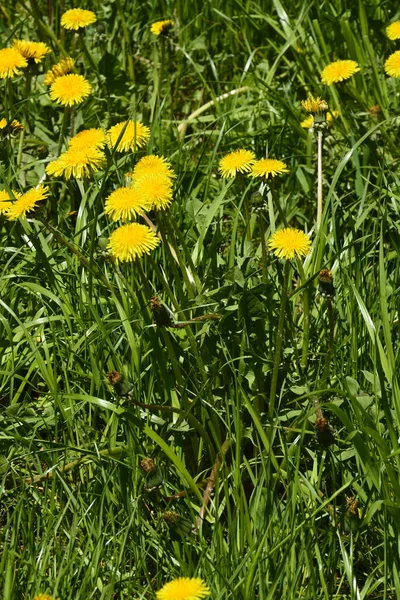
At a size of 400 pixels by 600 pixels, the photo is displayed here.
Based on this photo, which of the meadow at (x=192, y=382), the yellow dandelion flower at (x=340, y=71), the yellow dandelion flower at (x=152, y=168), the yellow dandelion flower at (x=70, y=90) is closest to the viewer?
the meadow at (x=192, y=382)

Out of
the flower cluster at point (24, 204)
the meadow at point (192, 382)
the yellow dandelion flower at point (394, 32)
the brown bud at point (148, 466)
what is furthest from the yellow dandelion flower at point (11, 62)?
the brown bud at point (148, 466)

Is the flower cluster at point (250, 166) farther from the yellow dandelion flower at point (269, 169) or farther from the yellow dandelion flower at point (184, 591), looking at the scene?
the yellow dandelion flower at point (184, 591)

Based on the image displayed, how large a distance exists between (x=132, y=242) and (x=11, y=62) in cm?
101

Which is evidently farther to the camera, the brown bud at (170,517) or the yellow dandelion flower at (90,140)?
the yellow dandelion flower at (90,140)

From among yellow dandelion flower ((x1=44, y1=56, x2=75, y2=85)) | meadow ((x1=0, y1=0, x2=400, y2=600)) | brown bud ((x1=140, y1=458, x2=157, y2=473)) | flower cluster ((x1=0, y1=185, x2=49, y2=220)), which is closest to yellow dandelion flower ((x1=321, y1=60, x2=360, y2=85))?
meadow ((x1=0, y1=0, x2=400, y2=600))

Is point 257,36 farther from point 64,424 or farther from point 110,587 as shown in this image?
point 110,587

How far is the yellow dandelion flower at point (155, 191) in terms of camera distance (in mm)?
1882

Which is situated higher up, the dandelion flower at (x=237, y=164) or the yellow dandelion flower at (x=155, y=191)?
the dandelion flower at (x=237, y=164)

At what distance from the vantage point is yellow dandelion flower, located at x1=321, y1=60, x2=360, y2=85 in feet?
8.70

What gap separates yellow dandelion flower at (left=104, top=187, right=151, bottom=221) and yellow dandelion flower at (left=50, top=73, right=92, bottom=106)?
59 cm

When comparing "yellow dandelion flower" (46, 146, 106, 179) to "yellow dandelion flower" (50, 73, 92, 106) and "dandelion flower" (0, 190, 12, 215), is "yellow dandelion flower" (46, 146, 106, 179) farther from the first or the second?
"yellow dandelion flower" (50, 73, 92, 106)

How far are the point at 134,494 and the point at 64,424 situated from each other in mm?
294

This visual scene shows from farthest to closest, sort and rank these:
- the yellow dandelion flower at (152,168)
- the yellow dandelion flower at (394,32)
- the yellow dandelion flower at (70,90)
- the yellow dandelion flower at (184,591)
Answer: the yellow dandelion flower at (394,32), the yellow dandelion flower at (70,90), the yellow dandelion flower at (152,168), the yellow dandelion flower at (184,591)

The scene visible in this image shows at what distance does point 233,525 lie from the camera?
5.69 feet
